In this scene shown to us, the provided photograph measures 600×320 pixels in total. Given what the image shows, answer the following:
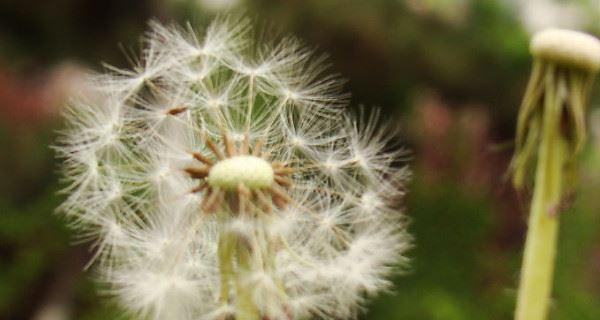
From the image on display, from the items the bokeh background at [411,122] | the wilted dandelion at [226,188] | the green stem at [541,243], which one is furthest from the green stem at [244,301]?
the bokeh background at [411,122]

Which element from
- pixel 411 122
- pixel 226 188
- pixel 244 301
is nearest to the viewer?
pixel 244 301

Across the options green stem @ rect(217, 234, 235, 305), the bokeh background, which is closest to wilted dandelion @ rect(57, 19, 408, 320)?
green stem @ rect(217, 234, 235, 305)

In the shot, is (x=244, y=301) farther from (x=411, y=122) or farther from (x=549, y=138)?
(x=411, y=122)

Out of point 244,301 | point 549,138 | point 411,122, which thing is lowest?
point 244,301

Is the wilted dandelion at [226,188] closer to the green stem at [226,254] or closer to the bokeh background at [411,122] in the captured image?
the green stem at [226,254]

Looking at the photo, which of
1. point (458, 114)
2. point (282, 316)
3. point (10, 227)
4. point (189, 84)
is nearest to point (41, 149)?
point (10, 227)

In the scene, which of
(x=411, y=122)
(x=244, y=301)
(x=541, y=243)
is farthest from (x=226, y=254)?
(x=411, y=122)
